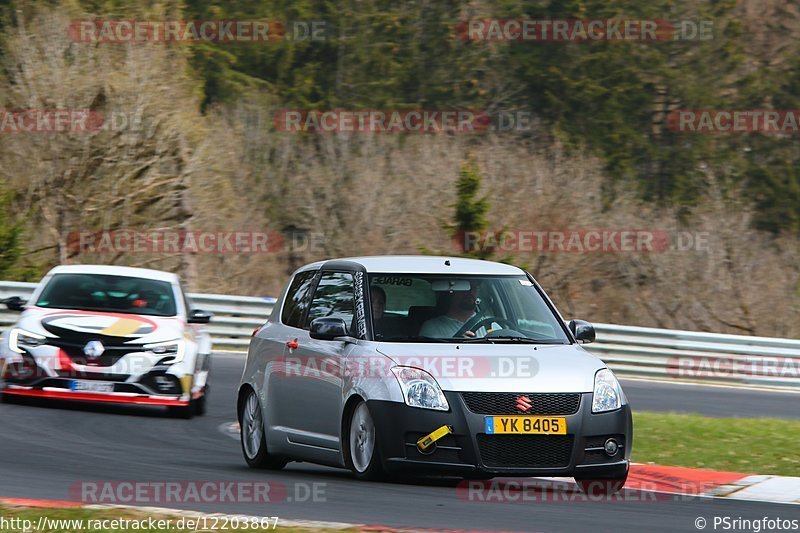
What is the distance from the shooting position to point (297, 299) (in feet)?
36.3

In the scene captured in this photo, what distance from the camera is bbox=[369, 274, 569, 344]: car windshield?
9766 mm

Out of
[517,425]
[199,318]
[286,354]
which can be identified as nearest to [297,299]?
[286,354]

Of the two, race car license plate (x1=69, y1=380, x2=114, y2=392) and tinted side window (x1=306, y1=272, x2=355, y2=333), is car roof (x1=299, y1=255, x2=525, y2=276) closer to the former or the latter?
tinted side window (x1=306, y1=272, x2=355, y2=333)

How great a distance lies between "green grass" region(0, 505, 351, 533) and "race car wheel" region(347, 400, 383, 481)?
1.79 m

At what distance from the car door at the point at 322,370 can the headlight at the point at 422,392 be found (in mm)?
741

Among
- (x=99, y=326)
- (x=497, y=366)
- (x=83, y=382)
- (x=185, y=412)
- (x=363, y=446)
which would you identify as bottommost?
(x=185, y=412)

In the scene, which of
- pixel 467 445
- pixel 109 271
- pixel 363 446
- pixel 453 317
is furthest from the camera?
pixel 109 271

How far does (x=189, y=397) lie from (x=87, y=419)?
4.00 ft

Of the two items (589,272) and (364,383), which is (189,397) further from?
(589,272)

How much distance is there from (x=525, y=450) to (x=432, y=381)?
71 centimetres

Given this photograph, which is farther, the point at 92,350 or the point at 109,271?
the point at 109,271

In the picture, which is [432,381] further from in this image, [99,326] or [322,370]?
[99,326]

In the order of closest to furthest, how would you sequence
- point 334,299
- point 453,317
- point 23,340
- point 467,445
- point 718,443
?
point 467,445
point 453,317
point 334,299
point 718,443
point 23,340

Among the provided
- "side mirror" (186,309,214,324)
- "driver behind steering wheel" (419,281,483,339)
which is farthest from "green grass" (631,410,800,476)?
"side mirror" (186,309,214,324)
